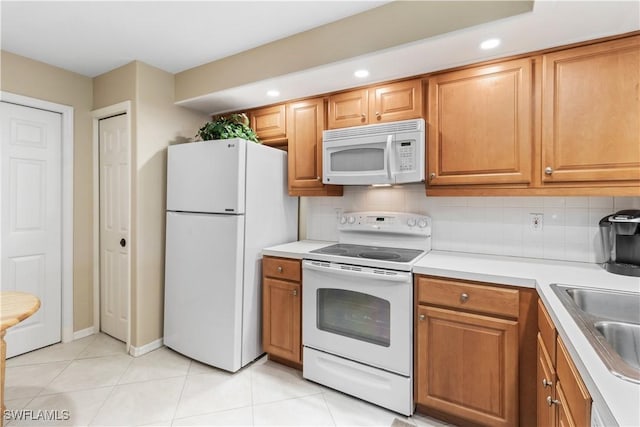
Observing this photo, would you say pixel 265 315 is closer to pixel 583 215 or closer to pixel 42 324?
pixel 42 324

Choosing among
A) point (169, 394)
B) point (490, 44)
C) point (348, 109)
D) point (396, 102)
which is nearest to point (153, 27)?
point (348, 109)

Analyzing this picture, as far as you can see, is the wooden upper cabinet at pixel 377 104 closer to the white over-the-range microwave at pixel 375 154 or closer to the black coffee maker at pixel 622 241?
the white over-the-range microwave at pixel 375 154

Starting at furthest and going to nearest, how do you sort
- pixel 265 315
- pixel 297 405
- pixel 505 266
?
pixel 265 315, pixel 297 405, pixel 505 266

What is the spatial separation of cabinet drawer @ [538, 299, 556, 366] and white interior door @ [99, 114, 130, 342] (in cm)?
293

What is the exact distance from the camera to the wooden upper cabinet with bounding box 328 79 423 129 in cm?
209

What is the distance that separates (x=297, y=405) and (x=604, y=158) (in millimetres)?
2217

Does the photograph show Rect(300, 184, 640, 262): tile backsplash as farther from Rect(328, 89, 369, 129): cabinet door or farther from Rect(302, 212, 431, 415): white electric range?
Rect(328, 89, 369, 129): cabinet door

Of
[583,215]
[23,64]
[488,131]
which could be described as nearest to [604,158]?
[583,215]

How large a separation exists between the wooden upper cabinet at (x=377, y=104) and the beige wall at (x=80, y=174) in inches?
91.1

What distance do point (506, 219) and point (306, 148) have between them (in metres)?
1.54

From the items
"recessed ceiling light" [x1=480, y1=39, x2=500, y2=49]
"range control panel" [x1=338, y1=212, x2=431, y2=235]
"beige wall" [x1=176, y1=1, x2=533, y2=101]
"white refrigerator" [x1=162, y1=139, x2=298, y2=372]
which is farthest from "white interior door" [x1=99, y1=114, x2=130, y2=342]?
"recessed ceiling light" [x1=480, y1=39, x2=500, y2=49]

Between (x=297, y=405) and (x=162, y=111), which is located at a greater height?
(x=162, y=111)

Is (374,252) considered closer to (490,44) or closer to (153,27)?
(490,44)

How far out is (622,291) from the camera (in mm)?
1298
